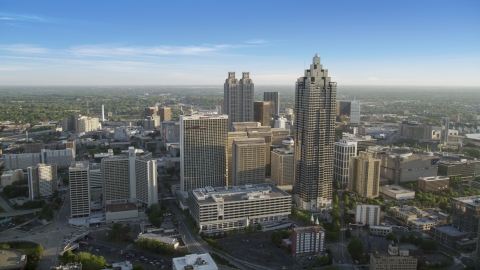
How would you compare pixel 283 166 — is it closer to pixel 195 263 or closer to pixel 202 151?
pixel 202 151

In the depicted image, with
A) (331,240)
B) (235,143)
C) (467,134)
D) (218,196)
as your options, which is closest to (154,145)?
(235,143)

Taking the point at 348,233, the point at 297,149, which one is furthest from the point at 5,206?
the point at 348,233

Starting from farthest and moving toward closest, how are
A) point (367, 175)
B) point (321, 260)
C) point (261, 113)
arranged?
point (261, 113), point (367, 175), point (321, 260)

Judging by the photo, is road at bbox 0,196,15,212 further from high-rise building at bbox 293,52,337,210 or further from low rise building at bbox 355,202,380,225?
low rise building at bbox 355,202,380,225

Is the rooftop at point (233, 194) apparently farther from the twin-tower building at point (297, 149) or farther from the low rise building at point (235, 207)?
the twin-tower building at point (297, 149)

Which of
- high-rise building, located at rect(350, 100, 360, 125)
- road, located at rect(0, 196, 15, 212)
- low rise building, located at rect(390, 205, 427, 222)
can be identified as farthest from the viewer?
high-rise building, located at rect(350, 100, 360, 125)

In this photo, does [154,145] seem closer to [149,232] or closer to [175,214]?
[175,214]

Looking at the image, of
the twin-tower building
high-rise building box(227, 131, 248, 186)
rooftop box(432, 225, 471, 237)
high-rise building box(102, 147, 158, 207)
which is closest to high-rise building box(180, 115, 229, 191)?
the twin-tower building
